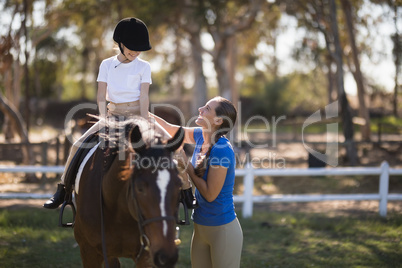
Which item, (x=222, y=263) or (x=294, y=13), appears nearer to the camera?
(x=222, y=263)

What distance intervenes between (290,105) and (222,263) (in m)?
37.4

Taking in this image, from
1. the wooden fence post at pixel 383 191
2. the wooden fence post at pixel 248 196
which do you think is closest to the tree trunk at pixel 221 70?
the wooden fence post at pixel 248 196

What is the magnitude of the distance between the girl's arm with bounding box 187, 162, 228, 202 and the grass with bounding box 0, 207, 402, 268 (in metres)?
2.57

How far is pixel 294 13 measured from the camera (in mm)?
17656

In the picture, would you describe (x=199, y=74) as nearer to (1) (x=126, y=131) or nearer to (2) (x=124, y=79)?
(2) (x=124, y=79)

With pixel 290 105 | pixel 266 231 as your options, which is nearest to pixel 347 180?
pixel 266 231

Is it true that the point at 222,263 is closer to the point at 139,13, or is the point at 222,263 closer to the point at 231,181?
the point at 231,181

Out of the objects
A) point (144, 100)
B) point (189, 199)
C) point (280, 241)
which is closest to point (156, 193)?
point (189, 199)

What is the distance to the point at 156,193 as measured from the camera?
8.29ft

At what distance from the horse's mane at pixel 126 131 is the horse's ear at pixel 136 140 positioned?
0.08 ft

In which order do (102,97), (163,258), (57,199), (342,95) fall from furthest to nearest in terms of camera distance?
(342,95), (57,199), (102,97), (163,258)

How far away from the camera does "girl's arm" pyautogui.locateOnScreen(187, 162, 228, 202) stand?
323 cm

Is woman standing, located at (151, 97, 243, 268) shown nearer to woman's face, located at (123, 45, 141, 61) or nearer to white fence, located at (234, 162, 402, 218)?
woman's face, located at (123, 45, 141, 61)

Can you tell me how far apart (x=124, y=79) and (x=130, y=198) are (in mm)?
1407
